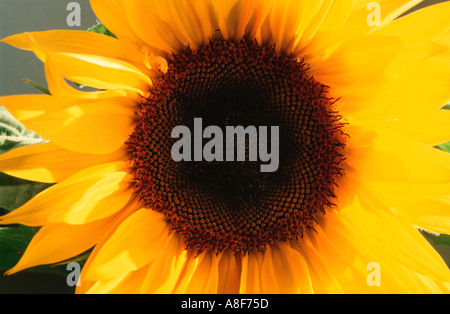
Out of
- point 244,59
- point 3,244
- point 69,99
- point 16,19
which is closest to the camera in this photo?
point 69,99

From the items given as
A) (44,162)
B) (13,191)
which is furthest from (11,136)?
(44,162)

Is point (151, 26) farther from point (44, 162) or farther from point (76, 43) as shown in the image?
point (44, 162)

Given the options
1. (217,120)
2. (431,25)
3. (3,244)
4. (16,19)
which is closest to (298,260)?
(217,120)

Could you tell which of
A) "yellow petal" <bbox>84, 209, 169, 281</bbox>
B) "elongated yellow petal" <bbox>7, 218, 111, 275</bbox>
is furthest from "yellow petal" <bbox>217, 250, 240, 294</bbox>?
"elongated yellow petal" <bbox>7, 218, 111, 275</bbox>

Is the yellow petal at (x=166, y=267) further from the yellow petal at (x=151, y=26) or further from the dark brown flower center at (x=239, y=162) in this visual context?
the yellow petal at (x=151, y=26)

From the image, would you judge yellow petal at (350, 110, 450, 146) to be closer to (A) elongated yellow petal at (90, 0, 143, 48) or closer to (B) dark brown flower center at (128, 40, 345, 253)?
(B) dark brown flower center at (128, 40, 345, 253)

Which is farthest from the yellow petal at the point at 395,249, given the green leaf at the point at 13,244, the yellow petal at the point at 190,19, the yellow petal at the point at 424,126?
the green leaf at the point at 13,244
